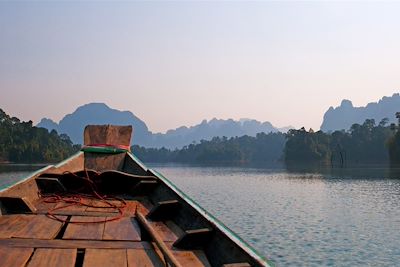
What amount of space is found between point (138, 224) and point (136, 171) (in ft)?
13.3

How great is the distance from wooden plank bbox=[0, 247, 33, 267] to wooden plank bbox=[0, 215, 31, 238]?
57 cm

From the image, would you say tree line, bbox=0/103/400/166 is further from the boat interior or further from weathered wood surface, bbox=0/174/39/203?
weathered wood surface, bbox=0/174/39/203

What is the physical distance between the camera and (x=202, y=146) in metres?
195

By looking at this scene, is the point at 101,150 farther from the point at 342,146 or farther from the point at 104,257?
the point at 342,146

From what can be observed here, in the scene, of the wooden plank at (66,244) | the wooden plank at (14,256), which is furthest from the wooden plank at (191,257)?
the wooden plank at (14,256)

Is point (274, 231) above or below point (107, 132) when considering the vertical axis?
below

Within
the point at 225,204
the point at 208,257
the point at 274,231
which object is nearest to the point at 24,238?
the point at 208,257

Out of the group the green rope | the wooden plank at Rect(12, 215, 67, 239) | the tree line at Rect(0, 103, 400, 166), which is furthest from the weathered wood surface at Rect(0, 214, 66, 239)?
the tree line at Rect(0, 103, 400, 166)

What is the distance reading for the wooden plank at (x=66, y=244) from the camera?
4.05 meters

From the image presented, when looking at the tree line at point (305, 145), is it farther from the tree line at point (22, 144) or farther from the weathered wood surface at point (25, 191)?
the weathered wood surface at point (25, 191)

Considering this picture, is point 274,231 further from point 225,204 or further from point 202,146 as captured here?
point 202,146

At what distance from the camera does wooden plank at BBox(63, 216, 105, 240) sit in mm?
4509

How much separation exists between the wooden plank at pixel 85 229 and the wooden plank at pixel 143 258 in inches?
24.0

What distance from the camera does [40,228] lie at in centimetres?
476
